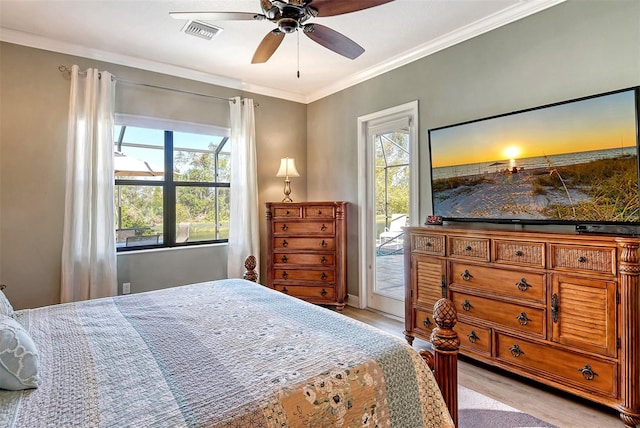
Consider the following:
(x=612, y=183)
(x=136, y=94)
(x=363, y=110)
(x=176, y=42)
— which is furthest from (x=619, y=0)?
(x=136, y=94)

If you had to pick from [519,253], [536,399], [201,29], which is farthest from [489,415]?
[201,29]

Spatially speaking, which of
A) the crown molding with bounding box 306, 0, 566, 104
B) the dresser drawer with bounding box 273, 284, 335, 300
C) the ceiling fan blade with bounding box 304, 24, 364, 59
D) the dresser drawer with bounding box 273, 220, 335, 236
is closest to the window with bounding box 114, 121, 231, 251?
the dresser drawer with bounding box 273, 220, 335, 236

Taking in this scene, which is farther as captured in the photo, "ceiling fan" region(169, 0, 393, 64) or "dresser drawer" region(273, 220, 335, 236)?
"dresser drawer" region(273, 220, 335, 236)

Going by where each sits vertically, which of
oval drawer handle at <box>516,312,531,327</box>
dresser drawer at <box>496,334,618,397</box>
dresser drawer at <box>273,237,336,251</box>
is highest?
dresser drawer at <box>273,237,336,251</box>

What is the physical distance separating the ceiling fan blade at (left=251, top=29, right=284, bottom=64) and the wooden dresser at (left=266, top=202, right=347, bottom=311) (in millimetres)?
1874

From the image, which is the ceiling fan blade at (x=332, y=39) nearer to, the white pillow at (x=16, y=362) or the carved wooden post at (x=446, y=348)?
the carved wooden post at (x=446, y=348)

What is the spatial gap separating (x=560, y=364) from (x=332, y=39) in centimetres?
254

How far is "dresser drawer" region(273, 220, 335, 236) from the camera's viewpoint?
4098 millimetres

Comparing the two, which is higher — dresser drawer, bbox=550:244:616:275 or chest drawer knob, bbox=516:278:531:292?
dresser drawer, bbox=550:244:616:275

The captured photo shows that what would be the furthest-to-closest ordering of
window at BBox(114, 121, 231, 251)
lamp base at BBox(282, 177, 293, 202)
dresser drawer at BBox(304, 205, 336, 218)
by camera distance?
lamp base at BBox(282, 177, 293, 202) → dresser drawer at BBox(304, 205, 336, 218) → window at BBox(114, 121, 231, 251)

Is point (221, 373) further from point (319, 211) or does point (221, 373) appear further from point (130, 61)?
point (130, 61)

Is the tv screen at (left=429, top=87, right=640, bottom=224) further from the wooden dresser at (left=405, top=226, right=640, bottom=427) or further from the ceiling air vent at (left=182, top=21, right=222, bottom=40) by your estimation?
the ceiling air vent at (left=182, top=21, right=222, bottom=40)

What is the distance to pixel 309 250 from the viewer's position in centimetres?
415

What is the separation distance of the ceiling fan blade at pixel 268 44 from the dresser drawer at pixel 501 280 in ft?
6.93
